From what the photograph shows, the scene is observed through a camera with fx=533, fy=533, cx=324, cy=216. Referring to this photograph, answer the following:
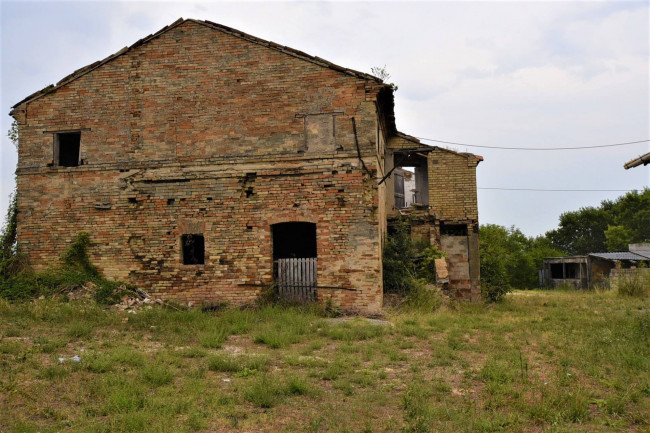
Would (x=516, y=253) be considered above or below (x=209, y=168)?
below

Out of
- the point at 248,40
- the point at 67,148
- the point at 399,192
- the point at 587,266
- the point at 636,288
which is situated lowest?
the point at 636,288

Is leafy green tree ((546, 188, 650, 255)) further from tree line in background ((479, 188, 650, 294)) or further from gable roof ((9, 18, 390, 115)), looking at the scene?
gable roof ((9, 18, 390, 115))

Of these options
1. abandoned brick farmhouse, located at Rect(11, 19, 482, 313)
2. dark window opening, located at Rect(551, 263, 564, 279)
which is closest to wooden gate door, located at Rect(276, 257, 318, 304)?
abandoned brick farmhouse, located at Rect(11, 19, 482, 313)

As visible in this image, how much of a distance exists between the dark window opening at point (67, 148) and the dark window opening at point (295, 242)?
5.91 metres

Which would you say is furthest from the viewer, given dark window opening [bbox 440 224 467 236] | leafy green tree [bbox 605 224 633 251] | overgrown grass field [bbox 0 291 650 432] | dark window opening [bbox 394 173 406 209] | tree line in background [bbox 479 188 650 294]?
leafy green tree [bbox 605 224 633 251]

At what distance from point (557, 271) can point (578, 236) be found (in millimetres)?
22820

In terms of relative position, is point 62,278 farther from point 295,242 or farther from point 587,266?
point 587,266

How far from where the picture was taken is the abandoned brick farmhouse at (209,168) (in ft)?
42.0

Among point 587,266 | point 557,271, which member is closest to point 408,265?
point 587,266

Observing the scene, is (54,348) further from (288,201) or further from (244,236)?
(288,201)

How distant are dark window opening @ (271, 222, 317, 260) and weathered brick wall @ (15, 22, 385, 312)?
1954 mm

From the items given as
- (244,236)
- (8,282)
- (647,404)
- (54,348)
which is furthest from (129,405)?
(8,282)

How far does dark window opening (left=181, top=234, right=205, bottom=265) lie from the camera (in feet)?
44.1

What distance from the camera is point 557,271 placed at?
109ft
